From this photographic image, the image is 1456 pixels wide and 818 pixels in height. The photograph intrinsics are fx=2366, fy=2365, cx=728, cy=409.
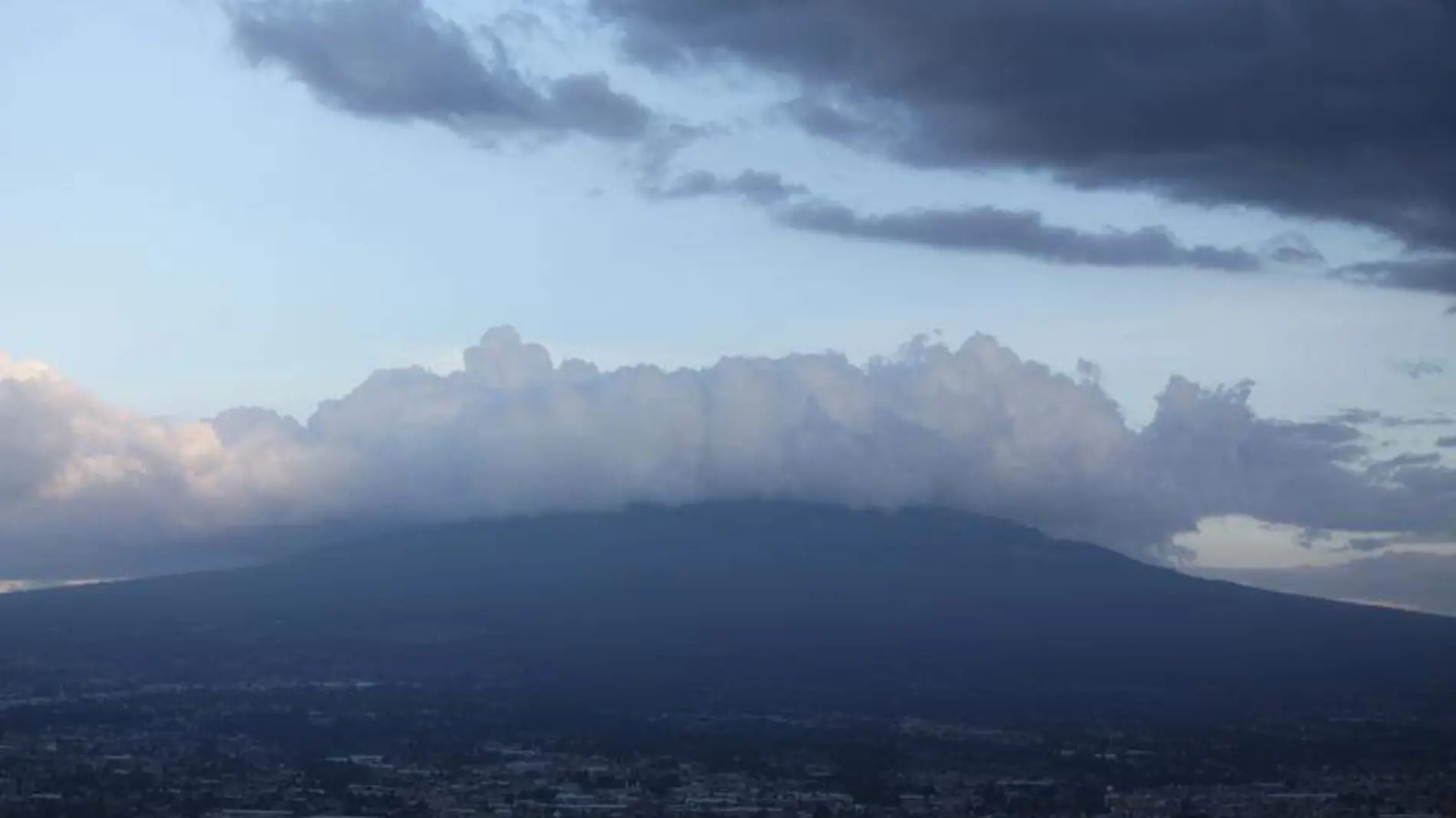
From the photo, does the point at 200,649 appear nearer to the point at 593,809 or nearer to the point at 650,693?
the point at 650,693

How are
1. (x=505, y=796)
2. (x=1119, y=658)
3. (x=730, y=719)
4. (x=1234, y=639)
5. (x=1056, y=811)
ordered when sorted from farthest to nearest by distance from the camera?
(x=1234, y=639)
(x=1119, y=658)
(x=730, y=719)
(x=505, y=796)
(x=1056, y=811)

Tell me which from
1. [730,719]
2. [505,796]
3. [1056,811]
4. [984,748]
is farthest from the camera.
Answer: [730,719]

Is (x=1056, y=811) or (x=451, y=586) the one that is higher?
(x=451, y=586)

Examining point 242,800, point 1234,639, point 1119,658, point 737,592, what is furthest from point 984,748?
point 737,592

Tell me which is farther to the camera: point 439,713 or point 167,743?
point 439,713

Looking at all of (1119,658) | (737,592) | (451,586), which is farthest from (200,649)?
(1119,658)

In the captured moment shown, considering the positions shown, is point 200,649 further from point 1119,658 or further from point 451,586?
point 1119,658
